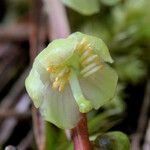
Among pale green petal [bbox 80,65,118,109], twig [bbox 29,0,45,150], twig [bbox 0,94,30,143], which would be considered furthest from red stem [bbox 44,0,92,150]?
pale green petal [bbox 80,65,118,109]

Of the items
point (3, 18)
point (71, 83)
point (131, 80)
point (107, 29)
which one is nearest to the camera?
point (71, 83)

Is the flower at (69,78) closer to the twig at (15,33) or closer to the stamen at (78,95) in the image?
the stamen at (78,95)

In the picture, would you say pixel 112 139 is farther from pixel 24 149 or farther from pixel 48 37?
pixel 48 37

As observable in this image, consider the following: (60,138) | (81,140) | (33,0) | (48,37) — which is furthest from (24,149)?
(33,0)

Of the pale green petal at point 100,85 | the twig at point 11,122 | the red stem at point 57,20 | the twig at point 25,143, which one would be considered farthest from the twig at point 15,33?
the pale green petal at point 100,85

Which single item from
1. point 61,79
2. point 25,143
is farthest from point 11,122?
point 61,79

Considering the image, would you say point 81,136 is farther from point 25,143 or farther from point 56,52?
point 25,143

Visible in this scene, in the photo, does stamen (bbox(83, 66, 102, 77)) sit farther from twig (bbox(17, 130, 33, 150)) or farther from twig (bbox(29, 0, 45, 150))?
twig (bbox(17, 130, 33, 150))
